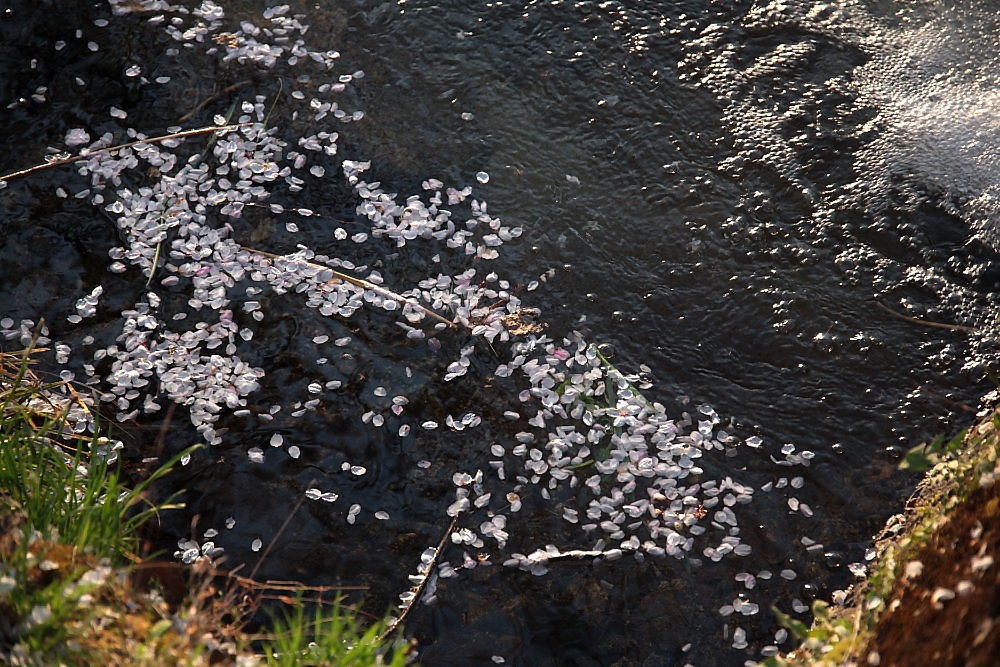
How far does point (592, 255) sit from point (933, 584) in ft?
6.78

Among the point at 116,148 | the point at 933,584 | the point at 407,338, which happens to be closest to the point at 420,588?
the point at 407,338

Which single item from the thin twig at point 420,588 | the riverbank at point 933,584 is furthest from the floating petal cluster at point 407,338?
the riverbank at point 933,584

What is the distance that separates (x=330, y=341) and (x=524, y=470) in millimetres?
1077

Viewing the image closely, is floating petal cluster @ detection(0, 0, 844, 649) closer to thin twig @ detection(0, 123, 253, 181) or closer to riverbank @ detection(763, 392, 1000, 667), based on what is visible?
thin twig @ detection(0, 123, 253, 181)

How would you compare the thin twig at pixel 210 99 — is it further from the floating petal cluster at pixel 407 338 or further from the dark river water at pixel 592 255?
the floating petal cluster at pixel 407 338

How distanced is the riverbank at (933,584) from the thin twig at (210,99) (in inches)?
149

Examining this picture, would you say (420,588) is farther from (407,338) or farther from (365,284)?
(365,284)

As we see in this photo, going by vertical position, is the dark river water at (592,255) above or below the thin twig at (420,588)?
above

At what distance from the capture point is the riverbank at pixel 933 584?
2.15 meters

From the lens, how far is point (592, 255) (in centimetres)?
395

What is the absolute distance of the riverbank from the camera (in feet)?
7.05

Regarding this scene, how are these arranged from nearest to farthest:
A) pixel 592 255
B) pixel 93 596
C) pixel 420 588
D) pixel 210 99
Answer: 1. pixel 93 596
2. pixel 420 588
3. pixel 592 255
4. pixel 210 99

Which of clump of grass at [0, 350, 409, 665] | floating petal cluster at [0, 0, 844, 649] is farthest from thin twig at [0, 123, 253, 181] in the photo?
clump of grass at [0, 350, 409, 665]

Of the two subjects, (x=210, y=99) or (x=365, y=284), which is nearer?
(x=365, y=284)
